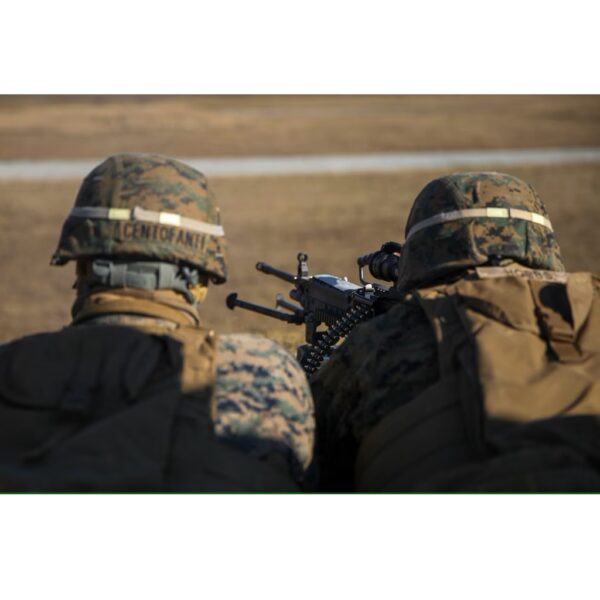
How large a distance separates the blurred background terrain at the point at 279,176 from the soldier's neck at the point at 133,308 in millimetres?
4945

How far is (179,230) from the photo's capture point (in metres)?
4.40

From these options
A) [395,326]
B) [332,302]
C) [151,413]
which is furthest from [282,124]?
[151,413]

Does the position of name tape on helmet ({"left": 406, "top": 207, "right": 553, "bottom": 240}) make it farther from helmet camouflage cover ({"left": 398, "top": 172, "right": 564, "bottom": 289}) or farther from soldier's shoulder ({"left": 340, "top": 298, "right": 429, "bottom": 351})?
soldier's shoulder ({"left": 340, "top": 298, "right": 429, "bottom": 351})

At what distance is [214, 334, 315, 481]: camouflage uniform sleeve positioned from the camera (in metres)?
3.97

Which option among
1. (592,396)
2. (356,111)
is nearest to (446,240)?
(592,396)

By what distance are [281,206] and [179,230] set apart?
518 inches

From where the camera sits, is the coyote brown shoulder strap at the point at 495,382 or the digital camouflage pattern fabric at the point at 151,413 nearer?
the digital camouflage pattern fabric at the point at 151,413

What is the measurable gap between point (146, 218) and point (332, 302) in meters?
2.87

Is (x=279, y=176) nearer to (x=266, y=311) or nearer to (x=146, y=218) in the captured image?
(x=266, y=311)

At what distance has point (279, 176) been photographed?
1980cm

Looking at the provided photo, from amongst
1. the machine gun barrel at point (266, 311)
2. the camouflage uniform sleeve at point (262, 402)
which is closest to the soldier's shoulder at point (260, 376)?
the camouflage uniform sleeve at point (262, 402)

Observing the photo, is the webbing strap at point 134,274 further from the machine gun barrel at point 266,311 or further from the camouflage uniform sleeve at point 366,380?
the machine gun barrel at point 266,311

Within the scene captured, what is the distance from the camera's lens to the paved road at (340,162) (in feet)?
64.9

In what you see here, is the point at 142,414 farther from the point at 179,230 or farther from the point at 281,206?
the point at 281,206
